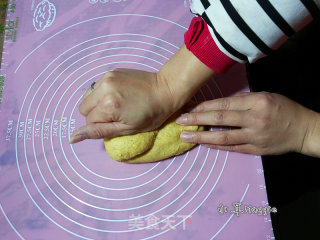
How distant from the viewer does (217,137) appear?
787 mm

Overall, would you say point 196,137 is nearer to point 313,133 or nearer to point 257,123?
point 257,123

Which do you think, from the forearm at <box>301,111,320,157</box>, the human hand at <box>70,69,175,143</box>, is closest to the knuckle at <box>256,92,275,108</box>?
the forearm at <box>301,111,320,157</box>

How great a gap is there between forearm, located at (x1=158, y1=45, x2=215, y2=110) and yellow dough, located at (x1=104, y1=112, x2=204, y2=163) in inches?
3.7

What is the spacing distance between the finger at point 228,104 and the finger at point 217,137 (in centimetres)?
6

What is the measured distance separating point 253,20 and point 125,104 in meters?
0.32

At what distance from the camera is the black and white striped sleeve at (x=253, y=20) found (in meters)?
0.55

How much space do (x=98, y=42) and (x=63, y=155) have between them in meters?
0.38

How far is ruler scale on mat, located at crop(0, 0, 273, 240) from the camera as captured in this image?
0.79 metres

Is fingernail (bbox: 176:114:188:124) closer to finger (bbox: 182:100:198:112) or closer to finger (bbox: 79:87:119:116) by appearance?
finger (bbox: 182:100:198:112)

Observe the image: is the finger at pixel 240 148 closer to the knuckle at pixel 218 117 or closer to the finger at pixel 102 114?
the knuckle at pixel 218 117

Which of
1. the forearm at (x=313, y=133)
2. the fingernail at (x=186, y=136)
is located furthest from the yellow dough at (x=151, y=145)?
the forearm at (x=313, y=133)

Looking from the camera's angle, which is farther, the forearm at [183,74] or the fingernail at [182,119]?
the fingernail at [182,119]

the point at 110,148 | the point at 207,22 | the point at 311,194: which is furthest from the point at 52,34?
the point at 311,194

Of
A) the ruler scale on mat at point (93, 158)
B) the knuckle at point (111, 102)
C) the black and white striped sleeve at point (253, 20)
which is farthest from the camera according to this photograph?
the ruler scale on mat at point (93, 158)
